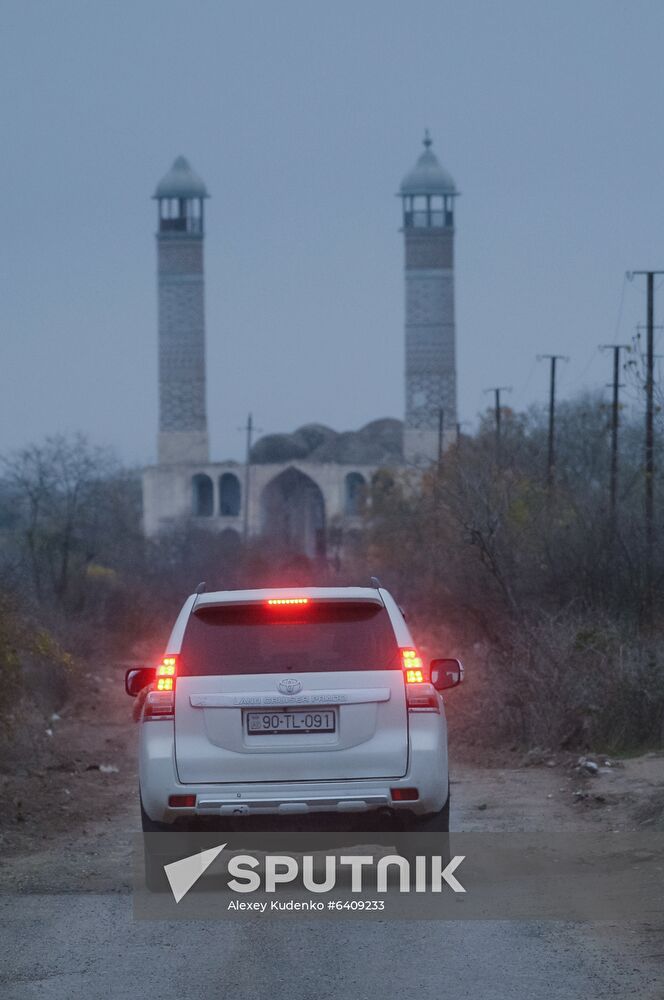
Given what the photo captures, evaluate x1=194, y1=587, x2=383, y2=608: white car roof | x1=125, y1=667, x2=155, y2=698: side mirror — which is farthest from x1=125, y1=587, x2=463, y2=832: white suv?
x1=125, y1=667, x2=155, y2=698: side mirror

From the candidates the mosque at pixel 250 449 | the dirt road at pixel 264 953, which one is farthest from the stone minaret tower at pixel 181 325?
the dirt road at pixel 264 953

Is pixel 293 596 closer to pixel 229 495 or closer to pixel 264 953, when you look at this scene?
pixel 264 953

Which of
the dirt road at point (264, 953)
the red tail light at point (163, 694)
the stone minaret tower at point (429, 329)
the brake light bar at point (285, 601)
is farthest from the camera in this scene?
the stone minaret tower at point (429, 329)

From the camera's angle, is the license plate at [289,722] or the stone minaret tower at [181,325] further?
the stone minaret tower at [181,325]

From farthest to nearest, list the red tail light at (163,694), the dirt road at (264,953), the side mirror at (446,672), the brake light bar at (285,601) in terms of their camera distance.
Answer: the side mirror at (446,672) → the brake light bar at (285,601) → the red tail light at (163,694) → the dirt road at (264,953)

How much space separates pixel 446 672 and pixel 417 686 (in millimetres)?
994

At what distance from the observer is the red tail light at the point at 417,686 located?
8016 millimetres

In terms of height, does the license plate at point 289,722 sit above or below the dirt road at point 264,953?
above

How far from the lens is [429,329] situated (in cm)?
9250

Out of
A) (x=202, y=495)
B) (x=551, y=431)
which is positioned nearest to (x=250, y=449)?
(x=202, y=495)

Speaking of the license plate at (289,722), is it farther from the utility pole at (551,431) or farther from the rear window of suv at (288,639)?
the utility pole at (551,431)

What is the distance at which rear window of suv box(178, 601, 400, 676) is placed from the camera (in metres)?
8.11

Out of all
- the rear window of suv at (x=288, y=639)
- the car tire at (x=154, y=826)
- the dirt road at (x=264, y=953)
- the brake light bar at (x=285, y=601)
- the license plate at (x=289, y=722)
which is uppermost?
the brake light bar at (x=285, y=601)

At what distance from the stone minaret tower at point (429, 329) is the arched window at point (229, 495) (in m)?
12.3
